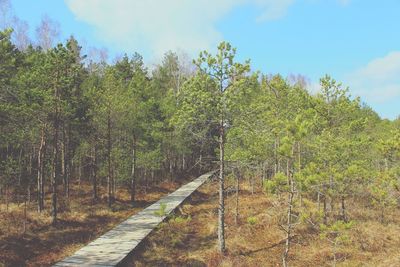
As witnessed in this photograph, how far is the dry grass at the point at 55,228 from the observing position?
54.2ft

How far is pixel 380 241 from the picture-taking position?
19500 mm

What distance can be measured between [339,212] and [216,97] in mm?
14043

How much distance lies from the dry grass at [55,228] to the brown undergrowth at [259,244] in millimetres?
3930

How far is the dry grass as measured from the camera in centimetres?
1653

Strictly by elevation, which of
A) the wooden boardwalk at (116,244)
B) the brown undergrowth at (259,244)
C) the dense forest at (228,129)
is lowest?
the brown undergrowth at (259,244)

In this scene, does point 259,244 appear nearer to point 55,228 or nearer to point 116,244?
point 116,244

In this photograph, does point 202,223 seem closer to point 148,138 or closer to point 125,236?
point 125,236

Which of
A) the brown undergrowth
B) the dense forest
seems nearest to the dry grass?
the dense forest

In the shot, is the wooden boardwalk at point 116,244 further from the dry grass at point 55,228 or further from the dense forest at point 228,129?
the dense forest at point 228,129

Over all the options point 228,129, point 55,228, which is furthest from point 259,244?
point 55,228

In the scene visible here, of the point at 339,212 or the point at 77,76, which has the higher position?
the point at 77,76

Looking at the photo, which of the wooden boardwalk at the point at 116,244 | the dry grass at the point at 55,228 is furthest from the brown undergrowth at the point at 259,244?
the dry grass at the point at 55,228

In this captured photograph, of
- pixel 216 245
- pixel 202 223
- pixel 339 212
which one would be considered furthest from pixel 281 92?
pixel 216 245

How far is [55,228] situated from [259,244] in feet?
37.9
